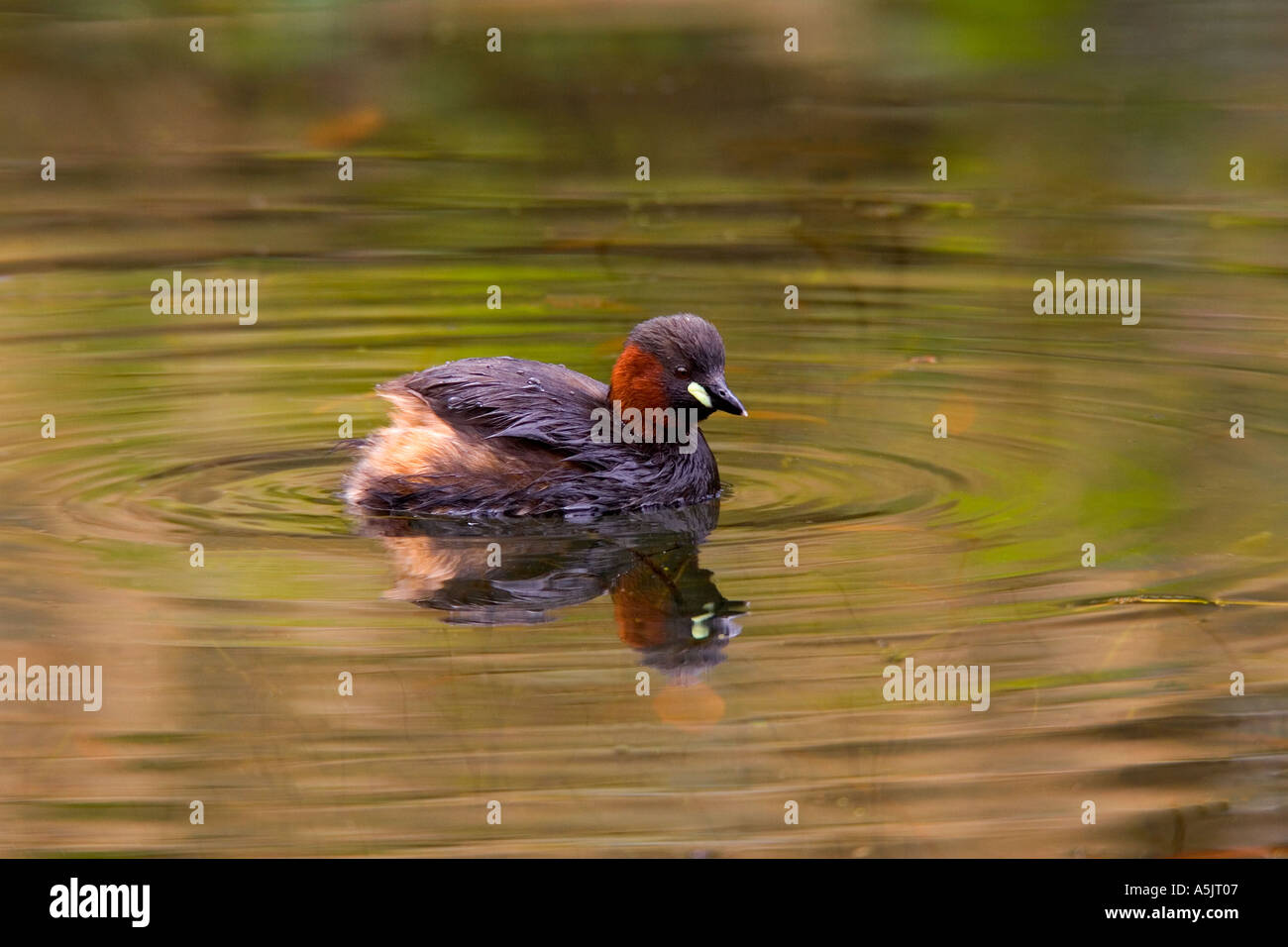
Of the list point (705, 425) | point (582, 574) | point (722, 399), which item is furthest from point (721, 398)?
point (705, 425)

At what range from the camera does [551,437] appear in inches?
253

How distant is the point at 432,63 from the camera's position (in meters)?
12.8

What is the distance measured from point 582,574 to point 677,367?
108 cm

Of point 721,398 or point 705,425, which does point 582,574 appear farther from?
point 705,425

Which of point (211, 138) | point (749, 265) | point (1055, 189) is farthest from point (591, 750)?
point (211, 138)

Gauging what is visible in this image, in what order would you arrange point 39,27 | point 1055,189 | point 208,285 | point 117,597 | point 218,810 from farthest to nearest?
point 39,27
point 1055,189
point 208,285
point 117,597
point 218,810

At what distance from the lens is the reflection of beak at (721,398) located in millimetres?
6492

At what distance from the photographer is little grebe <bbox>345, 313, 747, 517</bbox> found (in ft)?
20.9

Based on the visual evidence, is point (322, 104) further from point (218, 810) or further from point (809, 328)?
point (218, 810)

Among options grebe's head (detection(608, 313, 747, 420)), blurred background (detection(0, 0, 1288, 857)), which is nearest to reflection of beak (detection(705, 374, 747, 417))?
grebe's head (detection(608, 313, 747, 420))

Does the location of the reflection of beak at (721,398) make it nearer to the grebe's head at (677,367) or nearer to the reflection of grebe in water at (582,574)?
the grebe's head at (677,367)

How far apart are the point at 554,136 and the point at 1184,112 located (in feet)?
13.9

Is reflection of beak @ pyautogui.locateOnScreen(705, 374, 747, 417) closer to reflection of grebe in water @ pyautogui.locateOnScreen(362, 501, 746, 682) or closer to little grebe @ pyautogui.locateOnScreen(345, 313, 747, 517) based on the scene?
little grebe @ pyautogui.locateOnScreen(345, 313, 747, 517)

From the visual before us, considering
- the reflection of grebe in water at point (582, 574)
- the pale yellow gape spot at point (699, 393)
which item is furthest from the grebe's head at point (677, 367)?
the reflection of grebe in water at point (582, 574)
